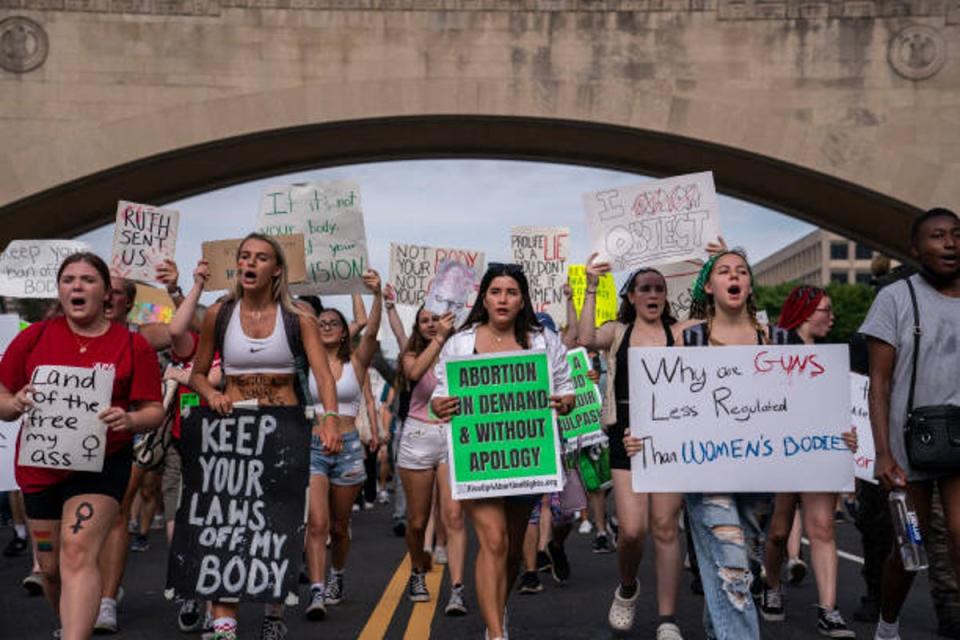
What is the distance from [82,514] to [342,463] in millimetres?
3162

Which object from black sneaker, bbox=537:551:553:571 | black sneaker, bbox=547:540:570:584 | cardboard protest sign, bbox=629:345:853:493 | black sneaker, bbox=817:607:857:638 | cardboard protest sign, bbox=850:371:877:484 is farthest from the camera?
black sneaker, bbox=537:551:553:571

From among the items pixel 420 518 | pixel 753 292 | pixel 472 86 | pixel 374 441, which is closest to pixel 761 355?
pixel 753 292

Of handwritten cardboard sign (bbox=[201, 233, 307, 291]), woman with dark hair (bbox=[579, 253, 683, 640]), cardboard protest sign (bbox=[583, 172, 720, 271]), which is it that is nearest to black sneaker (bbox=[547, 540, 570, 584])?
cardboard protest sign (bbox=[583, 172, 720, 271])

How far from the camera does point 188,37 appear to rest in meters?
25.2

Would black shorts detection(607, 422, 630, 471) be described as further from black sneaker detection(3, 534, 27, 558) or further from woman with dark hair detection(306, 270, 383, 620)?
black sneaker detection(3, 534, 27, 558)

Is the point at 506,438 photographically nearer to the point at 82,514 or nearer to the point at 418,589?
the point at 82,514

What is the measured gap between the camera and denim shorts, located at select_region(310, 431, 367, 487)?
8.61m

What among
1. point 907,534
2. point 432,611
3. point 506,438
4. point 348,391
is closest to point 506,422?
point 506,438

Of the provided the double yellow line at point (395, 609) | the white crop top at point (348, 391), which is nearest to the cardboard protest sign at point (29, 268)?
the double yellow line at point (395, 609)

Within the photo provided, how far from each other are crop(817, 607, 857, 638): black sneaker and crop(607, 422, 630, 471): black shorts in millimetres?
1403

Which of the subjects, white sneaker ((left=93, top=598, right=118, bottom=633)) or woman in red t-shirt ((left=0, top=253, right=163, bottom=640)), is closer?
woman in red t-shirt ((left=0, top=253, right=163, bottom=640))

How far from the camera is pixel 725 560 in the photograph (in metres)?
5.99

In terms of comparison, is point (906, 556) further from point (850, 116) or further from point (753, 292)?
point (850, 116)

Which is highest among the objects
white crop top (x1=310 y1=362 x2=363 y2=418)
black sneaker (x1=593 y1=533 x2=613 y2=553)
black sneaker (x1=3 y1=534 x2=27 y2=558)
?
white crop top (x1=310 y1=362 x2=363 y2=418)
